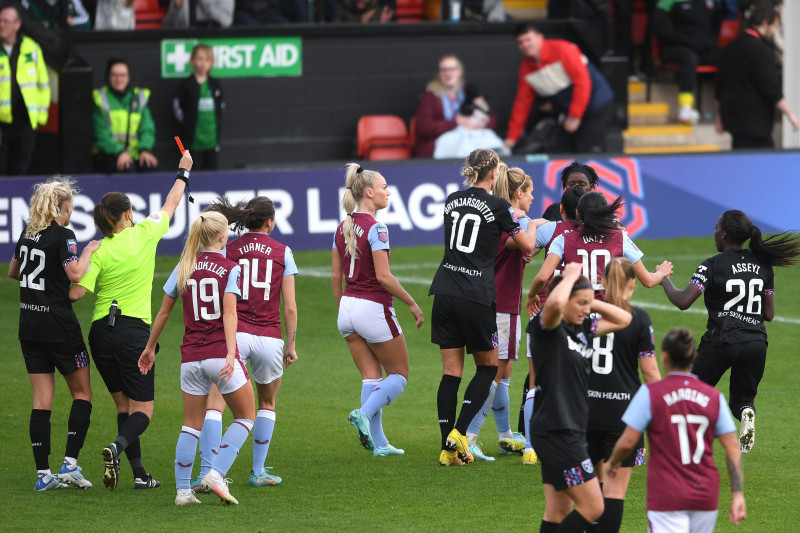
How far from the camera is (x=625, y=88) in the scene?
60.4 ft

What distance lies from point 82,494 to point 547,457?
10.6ft

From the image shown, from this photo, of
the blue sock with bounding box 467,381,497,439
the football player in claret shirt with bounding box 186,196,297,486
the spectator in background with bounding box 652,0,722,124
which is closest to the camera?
the football player in claret shirt with bounding box 186,196,297,486

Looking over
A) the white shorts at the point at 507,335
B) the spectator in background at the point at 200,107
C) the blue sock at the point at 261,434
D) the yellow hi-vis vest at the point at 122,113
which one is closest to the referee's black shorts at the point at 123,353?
the blue sock at the point at 261,434

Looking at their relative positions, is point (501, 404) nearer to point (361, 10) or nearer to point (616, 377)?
point (616, 377)

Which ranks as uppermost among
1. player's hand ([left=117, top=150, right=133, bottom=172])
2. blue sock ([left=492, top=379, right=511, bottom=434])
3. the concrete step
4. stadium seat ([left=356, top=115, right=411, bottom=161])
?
the concrete step

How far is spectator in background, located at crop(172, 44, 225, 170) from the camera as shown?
52.5 ft

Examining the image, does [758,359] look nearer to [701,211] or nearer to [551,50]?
[701,211]

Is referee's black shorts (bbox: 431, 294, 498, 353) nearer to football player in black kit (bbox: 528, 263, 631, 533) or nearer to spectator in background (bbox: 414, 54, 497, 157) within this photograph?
football player in black kit (bbox: 528, 263, 631, 533)

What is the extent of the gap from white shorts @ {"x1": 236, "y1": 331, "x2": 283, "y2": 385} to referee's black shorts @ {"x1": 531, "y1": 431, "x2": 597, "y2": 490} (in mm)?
2294

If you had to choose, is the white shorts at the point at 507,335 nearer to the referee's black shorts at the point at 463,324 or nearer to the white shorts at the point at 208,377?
the referee's black shorts at the point at 463,324

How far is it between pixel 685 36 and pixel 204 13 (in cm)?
775

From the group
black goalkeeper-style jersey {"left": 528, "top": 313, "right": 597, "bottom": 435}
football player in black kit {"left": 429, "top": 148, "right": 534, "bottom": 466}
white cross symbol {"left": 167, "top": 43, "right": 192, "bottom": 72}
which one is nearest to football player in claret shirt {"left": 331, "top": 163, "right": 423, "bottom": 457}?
football player in black kit {"left": 429, "top": 148, "right": 534, "bottom": 466}

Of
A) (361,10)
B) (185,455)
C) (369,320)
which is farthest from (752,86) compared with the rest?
(185,455)

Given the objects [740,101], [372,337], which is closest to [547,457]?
[372,337]
